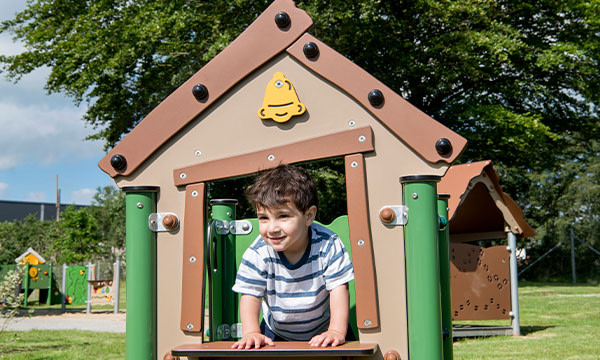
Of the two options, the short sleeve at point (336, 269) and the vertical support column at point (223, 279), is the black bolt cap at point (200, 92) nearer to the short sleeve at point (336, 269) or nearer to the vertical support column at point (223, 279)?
the vertical support column at point (223, 279)

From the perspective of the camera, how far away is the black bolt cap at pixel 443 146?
8.80 ft

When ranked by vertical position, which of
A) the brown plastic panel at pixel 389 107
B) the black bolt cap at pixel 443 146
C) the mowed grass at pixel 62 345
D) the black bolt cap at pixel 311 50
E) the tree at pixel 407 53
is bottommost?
the mowed grass at pixel 62 345

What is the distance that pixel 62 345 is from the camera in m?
7.99

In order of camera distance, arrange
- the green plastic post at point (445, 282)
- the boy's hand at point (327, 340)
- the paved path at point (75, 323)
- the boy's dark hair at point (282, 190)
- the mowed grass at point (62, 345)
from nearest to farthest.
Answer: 1. the boy's hand at point (327, 340)
2. the boy's dark hair at point (282, 190)
3. the green plastic post at point (445, 282)
4. the mowed grass at point (62, 345)
5. the paved path at point (75, 323)

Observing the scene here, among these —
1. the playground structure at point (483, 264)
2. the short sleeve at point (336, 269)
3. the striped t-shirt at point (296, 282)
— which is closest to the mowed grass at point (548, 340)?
the playground structure at point (483, 264)

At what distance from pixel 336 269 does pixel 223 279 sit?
0.90 m

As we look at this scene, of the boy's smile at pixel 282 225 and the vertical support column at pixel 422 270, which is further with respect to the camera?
the boy's smile at pixel 282 225

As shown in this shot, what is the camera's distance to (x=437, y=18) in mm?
14312

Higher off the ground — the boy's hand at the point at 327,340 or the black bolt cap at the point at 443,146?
the black bolt cap at the point at 443,146

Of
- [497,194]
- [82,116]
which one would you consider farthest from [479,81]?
[82,116]

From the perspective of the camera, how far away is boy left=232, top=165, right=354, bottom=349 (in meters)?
2.85

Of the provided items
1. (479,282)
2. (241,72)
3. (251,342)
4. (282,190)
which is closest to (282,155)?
(282,190)

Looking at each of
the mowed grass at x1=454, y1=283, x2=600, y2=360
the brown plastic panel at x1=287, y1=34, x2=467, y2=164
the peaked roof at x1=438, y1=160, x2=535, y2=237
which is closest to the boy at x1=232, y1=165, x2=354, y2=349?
the brown plastic panel at x1=287, y1=34, x2=467, y2=164

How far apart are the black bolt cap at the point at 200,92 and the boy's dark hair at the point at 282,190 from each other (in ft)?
1.79
